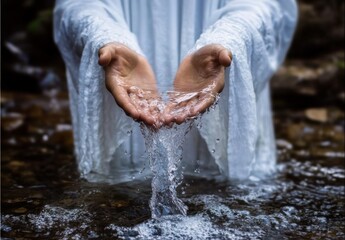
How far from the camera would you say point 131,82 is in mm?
2527

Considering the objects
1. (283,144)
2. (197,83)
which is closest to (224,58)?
(197,83)

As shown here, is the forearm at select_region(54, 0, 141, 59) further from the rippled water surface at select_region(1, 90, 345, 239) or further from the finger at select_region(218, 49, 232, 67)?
the rippled water surface at select_region(1, 90, 345, 239)

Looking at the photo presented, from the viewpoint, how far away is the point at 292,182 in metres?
3.41

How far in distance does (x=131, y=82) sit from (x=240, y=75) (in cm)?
52

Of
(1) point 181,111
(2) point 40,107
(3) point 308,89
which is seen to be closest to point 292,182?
(1) point 181,111

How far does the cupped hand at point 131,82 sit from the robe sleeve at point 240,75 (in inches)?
9.9

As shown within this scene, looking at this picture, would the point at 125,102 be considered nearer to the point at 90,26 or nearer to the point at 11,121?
the point at 90,26

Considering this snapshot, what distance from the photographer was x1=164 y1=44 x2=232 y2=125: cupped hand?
235 centimetres

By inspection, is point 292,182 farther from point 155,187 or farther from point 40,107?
point 40,107

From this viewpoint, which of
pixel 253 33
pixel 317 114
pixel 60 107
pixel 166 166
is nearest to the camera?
pixel 166 166

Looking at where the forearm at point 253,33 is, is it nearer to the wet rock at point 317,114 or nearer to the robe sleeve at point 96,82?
the robe sleeve at point 96,82

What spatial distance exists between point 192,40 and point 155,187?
0.85 meters

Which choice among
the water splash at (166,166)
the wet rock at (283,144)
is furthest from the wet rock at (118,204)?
the wet rock at (283,144)

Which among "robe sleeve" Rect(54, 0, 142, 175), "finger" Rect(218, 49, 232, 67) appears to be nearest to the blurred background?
"robe sleeve" Rect(54, 0, 142, 175)
